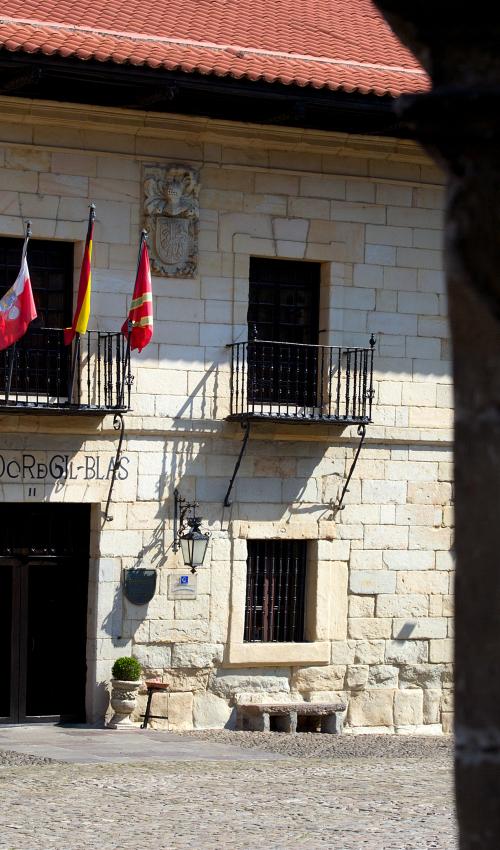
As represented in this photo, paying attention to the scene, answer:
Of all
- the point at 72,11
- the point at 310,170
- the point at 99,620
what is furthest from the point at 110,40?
the point at 99,620

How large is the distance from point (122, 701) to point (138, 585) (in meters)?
1.24

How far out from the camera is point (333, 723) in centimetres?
1686

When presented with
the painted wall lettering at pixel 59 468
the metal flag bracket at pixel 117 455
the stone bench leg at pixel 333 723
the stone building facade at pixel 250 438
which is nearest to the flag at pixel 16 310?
the stone building facade at pixel 250 438

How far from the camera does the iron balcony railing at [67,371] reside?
15.5 meters

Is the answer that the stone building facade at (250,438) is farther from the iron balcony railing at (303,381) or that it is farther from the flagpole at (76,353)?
the flagpole at (76,353)

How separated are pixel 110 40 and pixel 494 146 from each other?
14146mm

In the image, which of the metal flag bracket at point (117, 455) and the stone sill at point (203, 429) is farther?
the metal flag bracket at point (117, 455)

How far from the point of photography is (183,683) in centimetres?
1642

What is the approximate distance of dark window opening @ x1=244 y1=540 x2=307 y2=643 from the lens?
17.0 meters

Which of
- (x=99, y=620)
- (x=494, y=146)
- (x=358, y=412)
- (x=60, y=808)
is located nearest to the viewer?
(x=494, y=146)

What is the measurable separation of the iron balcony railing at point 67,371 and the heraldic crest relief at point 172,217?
3.65ft

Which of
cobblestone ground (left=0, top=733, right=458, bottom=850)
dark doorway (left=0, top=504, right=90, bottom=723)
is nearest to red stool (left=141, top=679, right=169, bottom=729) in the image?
dark doorway (left=0, top=504, right=90, bottom=723)

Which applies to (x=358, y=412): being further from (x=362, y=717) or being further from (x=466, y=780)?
(x=466, y=780)

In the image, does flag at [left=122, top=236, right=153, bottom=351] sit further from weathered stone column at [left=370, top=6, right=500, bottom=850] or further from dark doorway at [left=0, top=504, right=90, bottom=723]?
weathered stone column at [left=370, top=6, right=500, bottom=850]
